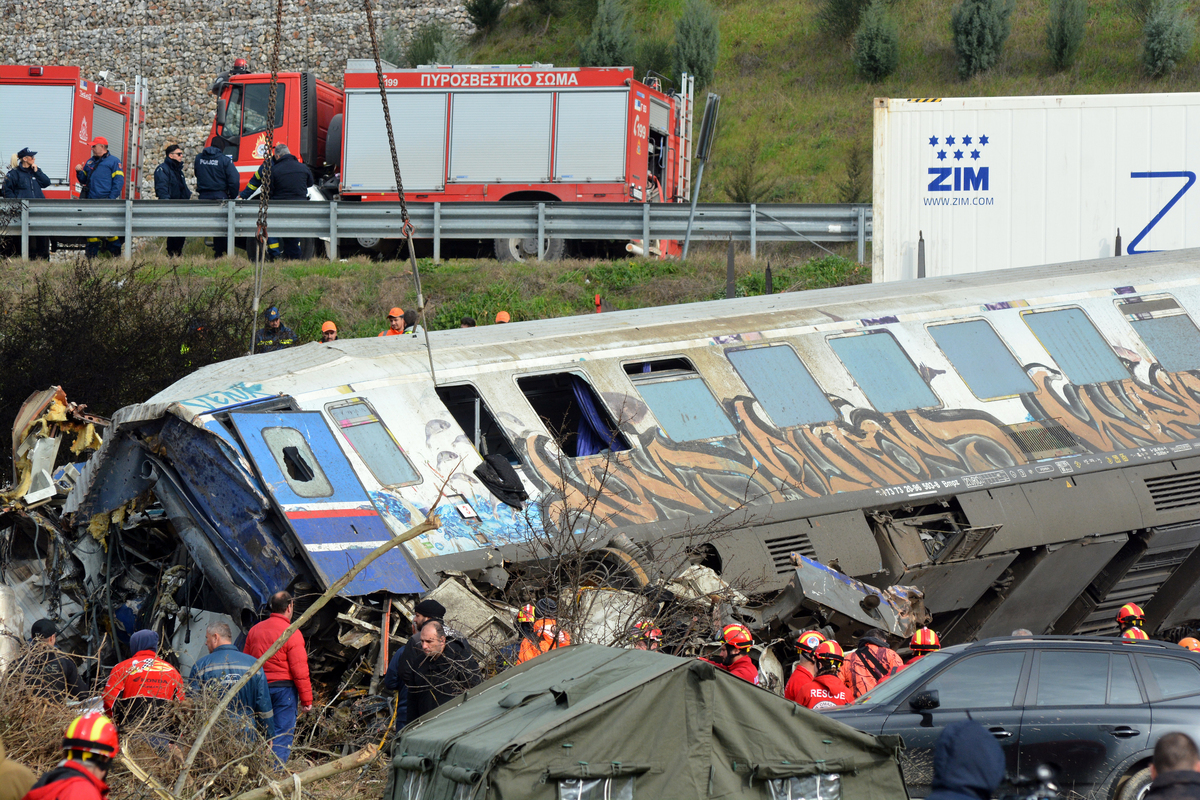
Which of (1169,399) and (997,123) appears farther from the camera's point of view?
(997,123)

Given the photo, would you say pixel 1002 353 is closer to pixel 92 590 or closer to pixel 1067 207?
pixel 1067 207

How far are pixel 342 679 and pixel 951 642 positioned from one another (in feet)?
20.1

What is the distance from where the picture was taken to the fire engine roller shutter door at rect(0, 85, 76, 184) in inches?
1139

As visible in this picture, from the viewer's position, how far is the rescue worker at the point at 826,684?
9.77 meters

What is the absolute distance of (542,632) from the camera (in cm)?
980

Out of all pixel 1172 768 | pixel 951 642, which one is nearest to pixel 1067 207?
pixel 951 642

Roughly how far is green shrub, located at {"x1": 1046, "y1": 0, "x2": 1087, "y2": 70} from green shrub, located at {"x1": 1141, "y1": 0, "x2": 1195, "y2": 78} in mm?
2108

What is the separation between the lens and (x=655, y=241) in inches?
961

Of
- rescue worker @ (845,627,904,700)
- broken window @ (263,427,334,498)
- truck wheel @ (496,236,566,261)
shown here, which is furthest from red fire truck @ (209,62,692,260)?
rescue worker @ (845,627,904,700)

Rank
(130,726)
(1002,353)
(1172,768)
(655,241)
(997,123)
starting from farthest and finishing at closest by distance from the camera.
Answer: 1. (655,241)
2. (997,123)
3. (1002,353)
4. (130,726)
5. (1172,768)

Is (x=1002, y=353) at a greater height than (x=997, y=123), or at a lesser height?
lesser

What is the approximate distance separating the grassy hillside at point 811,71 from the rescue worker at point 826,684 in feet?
99.9

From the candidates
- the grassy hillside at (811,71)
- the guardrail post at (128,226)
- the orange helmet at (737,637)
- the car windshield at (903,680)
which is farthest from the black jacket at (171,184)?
the car windshield at (903,680)

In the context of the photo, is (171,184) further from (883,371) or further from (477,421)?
(883,371)
